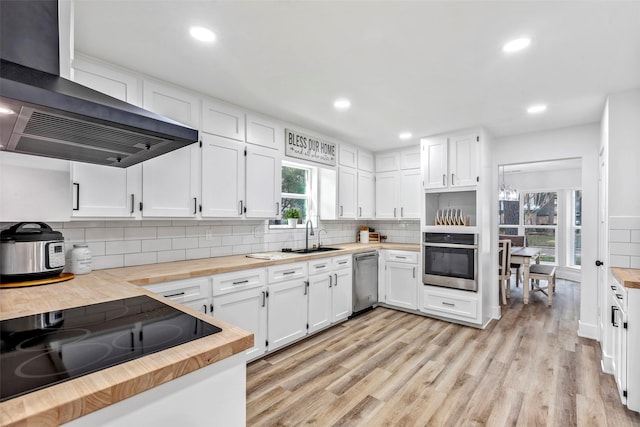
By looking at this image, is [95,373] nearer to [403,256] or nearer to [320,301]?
[320,301]

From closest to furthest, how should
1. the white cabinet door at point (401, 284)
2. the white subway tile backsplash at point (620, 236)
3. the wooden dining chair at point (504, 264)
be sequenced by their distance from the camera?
the white subway tile backsplash at point (620, 236), the white cabinet door at point (401, 284), the wooden dining chair at point (504, 264)

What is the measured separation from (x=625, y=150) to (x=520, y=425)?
2383 millimetres

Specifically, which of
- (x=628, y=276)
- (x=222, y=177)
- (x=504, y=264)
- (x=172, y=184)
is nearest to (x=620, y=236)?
(x=628, y=276)

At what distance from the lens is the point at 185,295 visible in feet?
7.45

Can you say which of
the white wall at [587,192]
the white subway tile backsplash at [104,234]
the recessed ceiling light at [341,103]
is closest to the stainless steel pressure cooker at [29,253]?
the white subway tile backsplash at [104,234]

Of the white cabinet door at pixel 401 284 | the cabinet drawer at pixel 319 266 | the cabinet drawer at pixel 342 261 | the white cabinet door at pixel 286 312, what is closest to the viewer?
the white cabinet door at pixel 286 312

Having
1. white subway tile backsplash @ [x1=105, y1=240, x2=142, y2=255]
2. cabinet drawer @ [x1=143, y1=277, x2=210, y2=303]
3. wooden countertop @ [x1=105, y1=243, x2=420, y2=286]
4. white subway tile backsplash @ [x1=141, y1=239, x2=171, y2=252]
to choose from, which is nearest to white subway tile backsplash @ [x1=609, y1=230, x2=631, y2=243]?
wooden countertop @ [x1=105, y1=243, x2=420, y2=286]

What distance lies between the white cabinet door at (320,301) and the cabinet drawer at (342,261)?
0.15 m

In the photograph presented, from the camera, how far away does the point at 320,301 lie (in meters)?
3.43

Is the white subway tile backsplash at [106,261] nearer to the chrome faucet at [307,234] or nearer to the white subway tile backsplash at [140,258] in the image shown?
the white subway tile backsplash at [140,258]

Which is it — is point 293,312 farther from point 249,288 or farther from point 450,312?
point 450,312

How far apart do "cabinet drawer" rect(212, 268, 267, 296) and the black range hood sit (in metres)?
1.32

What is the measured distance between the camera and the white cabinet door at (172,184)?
2398 mm

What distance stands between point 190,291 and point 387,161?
3.54 m
